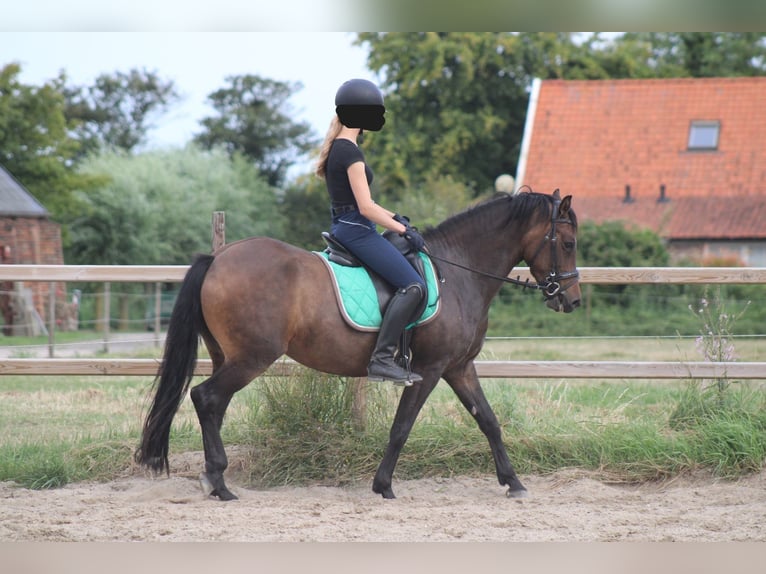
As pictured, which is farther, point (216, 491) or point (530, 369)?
point (530, 369)

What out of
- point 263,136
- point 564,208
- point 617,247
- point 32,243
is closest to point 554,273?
→ point 564,208

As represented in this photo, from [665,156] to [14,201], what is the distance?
19.3 m

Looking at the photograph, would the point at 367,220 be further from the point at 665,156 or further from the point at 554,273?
the point at 665,156

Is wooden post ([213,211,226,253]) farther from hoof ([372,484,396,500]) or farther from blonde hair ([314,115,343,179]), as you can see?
hoof ([372,484,396,500])

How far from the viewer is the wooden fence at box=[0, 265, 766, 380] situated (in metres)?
6.54

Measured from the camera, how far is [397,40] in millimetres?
36375

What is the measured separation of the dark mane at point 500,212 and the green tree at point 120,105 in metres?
41.8

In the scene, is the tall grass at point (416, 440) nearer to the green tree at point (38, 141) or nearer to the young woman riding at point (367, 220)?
the young woman riding at point (367, 220)

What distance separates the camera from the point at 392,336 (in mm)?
5766

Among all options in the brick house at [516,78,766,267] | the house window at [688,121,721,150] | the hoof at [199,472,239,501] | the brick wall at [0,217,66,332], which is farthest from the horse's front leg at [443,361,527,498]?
the house window at [688,121,721,150]

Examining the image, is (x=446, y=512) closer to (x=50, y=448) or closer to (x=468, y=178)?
(x=50, y=448)

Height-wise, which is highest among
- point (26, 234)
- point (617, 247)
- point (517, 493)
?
point (517, 493)

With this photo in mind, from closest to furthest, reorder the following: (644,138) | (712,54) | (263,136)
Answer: (644,138)
(712,54)
(263,136)

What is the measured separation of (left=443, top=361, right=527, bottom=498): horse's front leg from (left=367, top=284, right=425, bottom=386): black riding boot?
2.09ft
